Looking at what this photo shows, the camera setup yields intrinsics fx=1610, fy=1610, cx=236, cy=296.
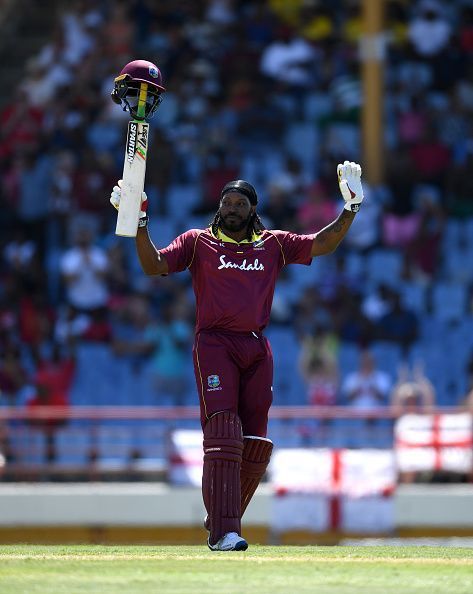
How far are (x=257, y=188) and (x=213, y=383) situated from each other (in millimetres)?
10528

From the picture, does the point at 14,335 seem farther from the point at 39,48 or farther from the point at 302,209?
the point at 39,48

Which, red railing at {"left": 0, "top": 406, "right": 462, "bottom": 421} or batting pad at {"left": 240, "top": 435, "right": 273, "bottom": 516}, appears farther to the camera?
red railing at {"left": 0, "top": 406, "right": 462, "bottom": 421}

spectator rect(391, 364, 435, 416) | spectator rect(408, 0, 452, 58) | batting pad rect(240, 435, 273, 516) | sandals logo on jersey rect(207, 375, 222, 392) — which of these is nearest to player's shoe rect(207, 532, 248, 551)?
batting pad rect(240, 435, 273, 516)

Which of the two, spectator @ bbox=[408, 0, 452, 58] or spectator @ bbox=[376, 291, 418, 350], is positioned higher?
spectator @ bbox=[408, 0, 452, 58]

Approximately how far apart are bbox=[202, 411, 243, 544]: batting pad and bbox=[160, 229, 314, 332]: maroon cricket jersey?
21.8 inches

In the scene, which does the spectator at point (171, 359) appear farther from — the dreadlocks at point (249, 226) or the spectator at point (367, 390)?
the dreadlocks at point (249, 226)

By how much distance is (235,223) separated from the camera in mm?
8453

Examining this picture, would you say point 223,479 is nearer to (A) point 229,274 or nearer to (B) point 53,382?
(A) point 229,274

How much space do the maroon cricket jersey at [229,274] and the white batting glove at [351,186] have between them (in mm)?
278

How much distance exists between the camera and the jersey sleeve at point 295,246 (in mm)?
8617

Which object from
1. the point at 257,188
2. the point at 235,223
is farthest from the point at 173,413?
the point at 235,223

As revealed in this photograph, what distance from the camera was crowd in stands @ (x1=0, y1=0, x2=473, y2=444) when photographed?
16.6 meters

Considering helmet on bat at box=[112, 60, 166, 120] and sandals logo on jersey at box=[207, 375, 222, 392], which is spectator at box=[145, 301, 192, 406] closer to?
helmet on bat at box=[112, 60, 166, 120]

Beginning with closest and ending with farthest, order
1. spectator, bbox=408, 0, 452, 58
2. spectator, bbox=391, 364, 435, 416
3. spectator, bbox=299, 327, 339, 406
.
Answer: spectator, bbox=391, 364, 435, 416, spectator, bbox=299, 327, 339, 406, spectator, bbox=408, 0, 452, 58
